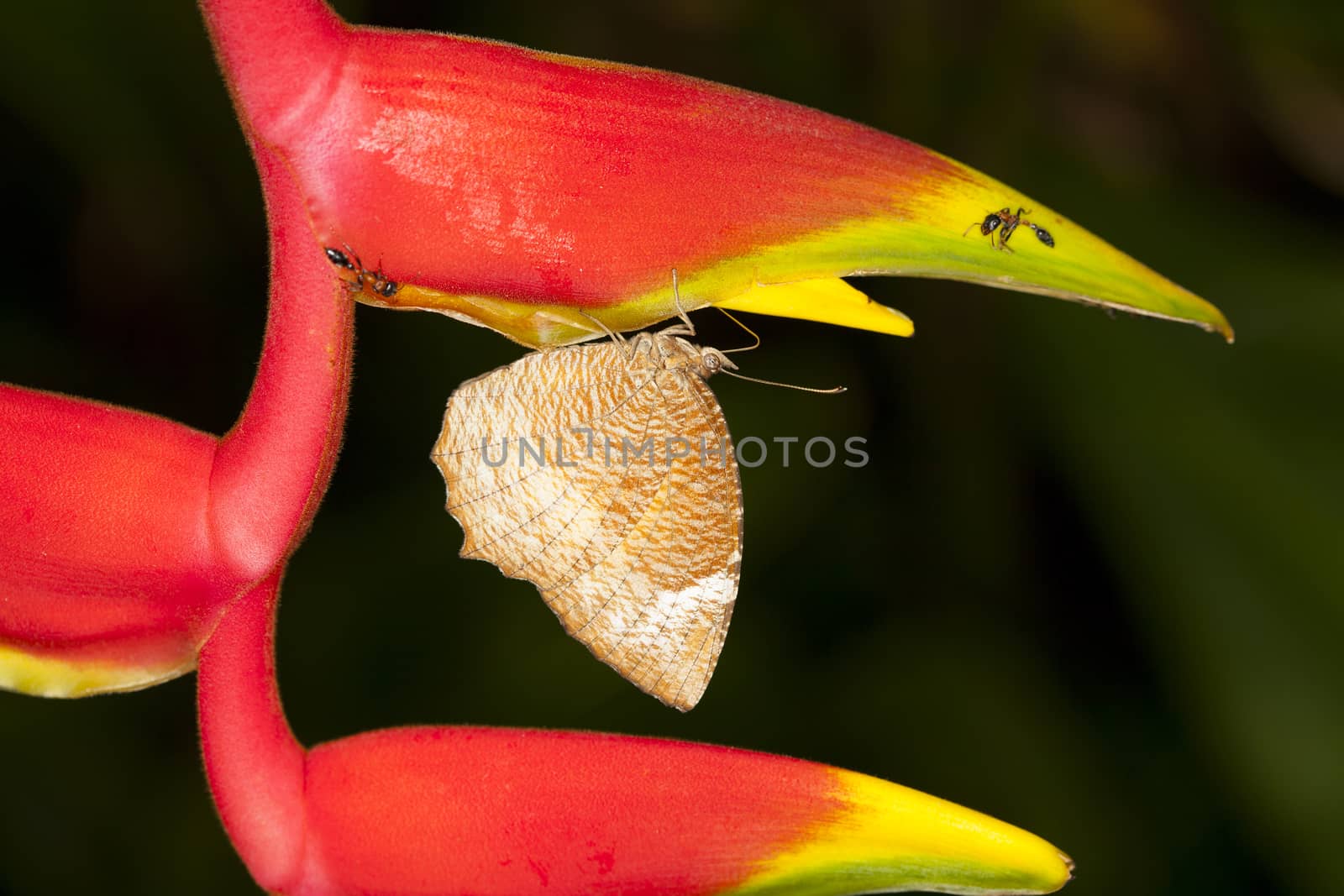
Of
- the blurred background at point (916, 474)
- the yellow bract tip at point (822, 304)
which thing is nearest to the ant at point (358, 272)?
the yellow bract tip at point (822, 304)

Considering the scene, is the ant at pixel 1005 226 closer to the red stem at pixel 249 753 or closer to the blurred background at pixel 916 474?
the red stem at pixel 249 753

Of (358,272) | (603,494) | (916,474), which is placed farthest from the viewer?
(916,474)

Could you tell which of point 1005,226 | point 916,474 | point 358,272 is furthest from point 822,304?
point 916,474

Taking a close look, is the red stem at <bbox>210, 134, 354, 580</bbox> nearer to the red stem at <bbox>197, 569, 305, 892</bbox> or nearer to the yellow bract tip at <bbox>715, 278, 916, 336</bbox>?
the red stem at <bbox>197, 569, 305, 892</bbox>

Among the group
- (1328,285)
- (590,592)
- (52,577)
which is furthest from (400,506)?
(1328,285)

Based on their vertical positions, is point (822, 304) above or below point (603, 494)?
above

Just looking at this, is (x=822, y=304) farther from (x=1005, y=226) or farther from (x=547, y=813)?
(x=547, y=813)

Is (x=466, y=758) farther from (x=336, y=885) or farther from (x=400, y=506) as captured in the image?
(x=400, y=506)
